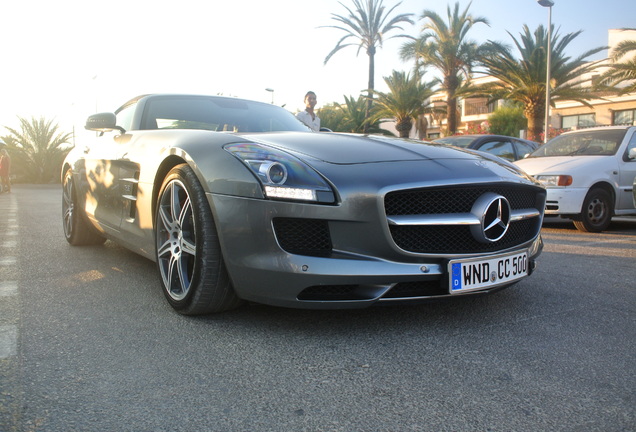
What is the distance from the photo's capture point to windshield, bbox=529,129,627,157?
7816mm

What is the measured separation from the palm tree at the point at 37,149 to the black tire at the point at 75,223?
2657 cm

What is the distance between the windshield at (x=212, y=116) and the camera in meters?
4.14

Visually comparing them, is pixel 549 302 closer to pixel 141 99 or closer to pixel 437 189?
pixel 437 189

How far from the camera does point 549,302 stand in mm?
3299

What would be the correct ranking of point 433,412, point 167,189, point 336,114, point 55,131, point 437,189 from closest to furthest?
1. point 433,412
2. point 437,189
3. point 167,189
4. point 55,131
5. point 336,114

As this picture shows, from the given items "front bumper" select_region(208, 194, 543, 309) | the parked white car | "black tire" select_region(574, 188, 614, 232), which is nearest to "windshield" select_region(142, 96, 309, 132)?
"front bumper" select_region(208, 194, 543, 309)

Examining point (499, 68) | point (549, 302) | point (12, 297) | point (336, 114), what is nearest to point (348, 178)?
point (549, 302)

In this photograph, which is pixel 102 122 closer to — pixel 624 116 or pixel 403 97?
pixel 403 97

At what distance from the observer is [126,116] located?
4.70 metres

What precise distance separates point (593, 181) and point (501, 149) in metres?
3.41

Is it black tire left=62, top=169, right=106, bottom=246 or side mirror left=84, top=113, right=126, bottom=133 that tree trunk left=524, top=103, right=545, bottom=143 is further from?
side mirror left=84, top=113, right=126, bottom=133

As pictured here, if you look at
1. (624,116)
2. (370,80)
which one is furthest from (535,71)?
(624,116)

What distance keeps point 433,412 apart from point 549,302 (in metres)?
1.71

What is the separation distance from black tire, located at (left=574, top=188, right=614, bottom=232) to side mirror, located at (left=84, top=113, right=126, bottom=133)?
552 cm
